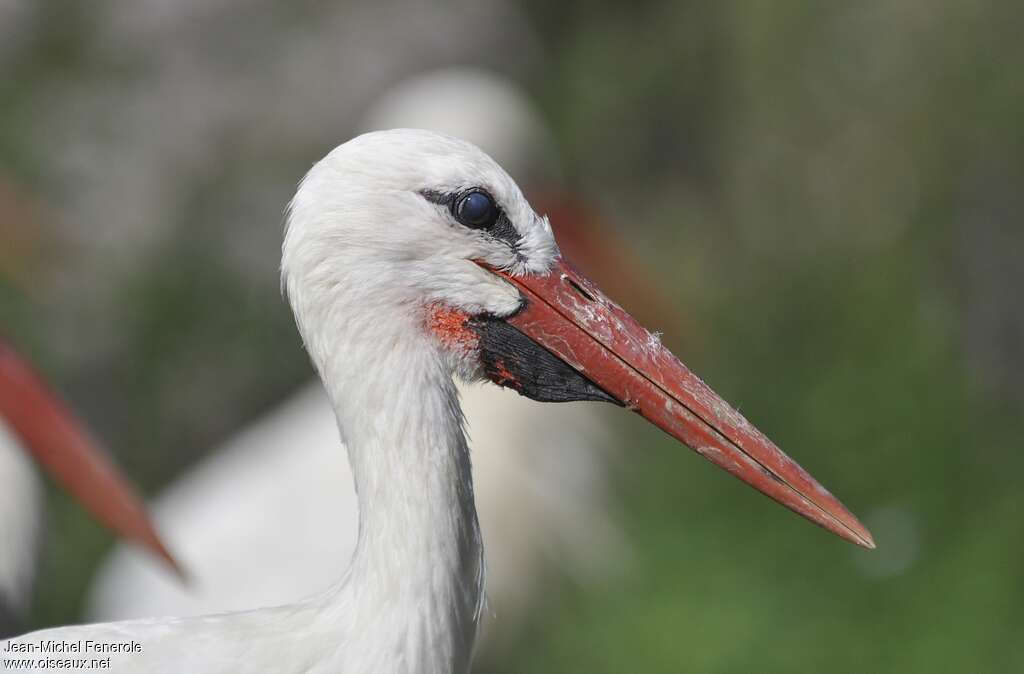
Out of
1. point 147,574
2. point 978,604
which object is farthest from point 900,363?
point 147,574

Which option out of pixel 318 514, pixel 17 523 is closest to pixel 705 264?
pixel 318 514

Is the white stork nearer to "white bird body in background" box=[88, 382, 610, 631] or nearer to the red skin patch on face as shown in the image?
the red skin patch on face

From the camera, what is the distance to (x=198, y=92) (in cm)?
635

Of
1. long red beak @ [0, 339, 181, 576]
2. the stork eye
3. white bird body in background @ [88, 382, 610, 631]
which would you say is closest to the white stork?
the stork eye

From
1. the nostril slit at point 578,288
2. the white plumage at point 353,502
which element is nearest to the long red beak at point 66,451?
the white plumage at point 353,502

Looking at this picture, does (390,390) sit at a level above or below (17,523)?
above

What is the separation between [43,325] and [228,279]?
31.2 inches

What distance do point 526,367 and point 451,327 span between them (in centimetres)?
15

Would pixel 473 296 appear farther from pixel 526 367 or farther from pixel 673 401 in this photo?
pixel 673 401

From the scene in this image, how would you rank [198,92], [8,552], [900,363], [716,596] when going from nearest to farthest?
[8,552], [716,596], [900,363], [198,92]

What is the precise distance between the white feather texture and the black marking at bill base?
48 millimetres

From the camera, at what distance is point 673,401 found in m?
2.13

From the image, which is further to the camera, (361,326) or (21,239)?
(21,239)

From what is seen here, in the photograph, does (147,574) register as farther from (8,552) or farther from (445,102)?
(445,102)
